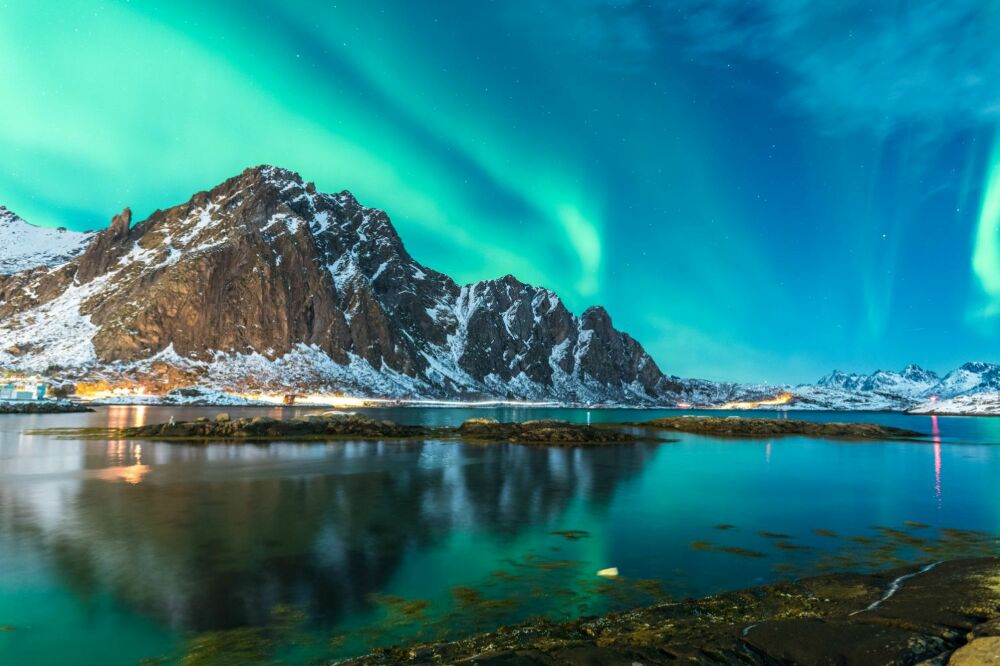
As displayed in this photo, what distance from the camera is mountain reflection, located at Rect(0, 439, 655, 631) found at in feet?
47.3

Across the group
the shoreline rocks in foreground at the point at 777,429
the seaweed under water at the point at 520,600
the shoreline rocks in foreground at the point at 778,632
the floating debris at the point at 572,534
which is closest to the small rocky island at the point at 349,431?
the shoreline rocks in foreground at the point at 777,429

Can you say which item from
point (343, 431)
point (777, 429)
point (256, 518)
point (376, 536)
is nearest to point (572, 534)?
point (376, 536)

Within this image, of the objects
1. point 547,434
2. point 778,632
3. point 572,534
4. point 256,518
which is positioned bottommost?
point 547,434

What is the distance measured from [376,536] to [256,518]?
622 cm

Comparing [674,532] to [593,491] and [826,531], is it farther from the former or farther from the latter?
[593,491]

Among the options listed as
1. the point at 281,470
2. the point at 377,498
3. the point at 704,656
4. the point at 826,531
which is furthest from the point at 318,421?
the point at 704,656

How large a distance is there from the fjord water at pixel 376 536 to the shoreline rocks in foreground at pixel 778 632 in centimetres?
187

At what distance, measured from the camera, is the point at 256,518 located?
912 inches

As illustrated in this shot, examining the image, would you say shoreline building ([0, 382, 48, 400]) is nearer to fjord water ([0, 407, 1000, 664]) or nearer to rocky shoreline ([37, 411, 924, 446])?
rocky shoreline ([37, 411, 924, 446])

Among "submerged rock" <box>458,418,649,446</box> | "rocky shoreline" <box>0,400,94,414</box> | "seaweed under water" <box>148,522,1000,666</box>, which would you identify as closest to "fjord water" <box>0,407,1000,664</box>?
"seaweed under water" <box>148,522,1000,666</box>

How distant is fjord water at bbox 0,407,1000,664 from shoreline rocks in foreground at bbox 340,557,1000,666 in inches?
73.6

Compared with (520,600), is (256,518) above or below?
below

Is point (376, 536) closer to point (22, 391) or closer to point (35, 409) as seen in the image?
point (35, 409)

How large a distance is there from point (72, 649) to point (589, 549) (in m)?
14.4
